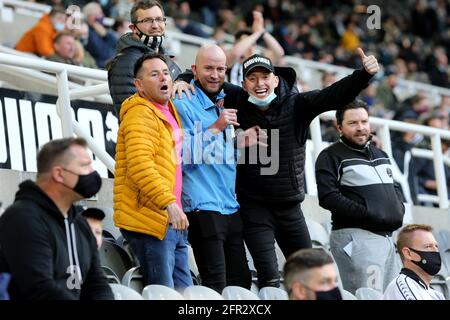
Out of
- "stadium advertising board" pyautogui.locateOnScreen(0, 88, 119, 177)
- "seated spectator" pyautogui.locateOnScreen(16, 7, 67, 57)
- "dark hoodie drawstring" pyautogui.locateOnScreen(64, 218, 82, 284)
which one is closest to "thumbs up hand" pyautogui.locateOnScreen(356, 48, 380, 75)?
"stadium advertising board" pyautogui.locateOnScreen(0, 88, 119, 177)

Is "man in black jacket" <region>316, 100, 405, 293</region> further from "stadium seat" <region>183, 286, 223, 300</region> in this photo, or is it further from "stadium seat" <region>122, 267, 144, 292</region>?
"stadium seat" <region>183, 286, 223, 300</region>

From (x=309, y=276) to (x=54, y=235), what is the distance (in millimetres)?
1168

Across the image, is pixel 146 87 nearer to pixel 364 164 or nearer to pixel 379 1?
pixel 364 164

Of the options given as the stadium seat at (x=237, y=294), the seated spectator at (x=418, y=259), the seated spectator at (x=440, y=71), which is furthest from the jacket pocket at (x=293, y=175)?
the seated spectator at (x=440, y=71)

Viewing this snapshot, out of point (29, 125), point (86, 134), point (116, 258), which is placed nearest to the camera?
point (116, 258)

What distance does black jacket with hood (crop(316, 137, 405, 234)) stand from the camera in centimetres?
752

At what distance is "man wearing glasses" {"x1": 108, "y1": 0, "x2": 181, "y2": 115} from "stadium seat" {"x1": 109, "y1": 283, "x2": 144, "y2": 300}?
1498 millimetres

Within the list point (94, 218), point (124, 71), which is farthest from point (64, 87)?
point (94, 218)

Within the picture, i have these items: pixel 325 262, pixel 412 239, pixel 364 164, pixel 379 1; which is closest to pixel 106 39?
pixel 364 164

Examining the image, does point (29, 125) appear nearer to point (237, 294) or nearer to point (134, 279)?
point (134, 279)

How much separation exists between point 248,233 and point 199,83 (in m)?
0.92

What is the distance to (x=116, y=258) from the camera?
23.2 ft

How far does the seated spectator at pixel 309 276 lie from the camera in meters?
5.44

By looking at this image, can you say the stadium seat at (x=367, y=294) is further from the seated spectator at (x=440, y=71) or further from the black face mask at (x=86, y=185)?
the seated spectator at (x=440, y=71)
